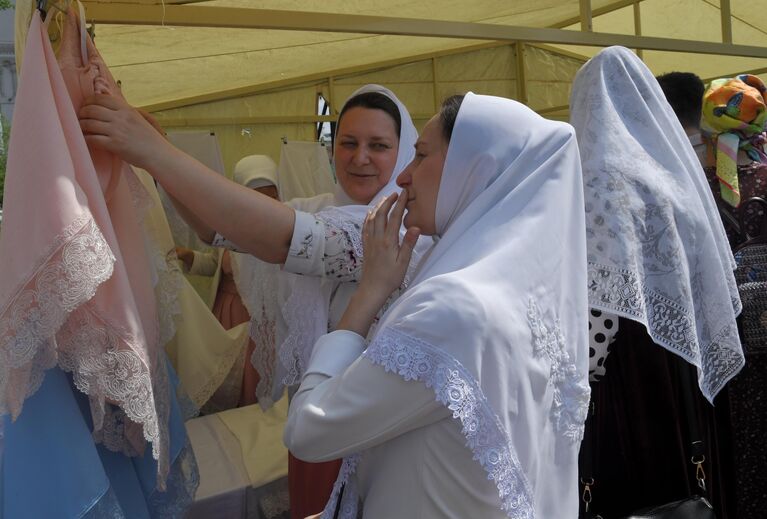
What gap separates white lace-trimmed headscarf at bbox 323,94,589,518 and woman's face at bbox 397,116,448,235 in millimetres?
27

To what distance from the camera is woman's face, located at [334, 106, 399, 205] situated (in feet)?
6.41

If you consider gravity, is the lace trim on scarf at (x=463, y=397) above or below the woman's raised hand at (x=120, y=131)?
below

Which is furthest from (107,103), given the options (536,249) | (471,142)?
(536,249)

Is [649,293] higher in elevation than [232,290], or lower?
higher

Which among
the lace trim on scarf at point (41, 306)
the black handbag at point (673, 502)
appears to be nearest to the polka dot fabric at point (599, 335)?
the black handbag at point (673, 502)

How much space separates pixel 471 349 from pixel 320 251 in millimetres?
675

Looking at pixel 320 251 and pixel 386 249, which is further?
pixel 320 251

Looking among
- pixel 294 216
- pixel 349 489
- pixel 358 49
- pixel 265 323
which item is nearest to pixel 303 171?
pixel 358 49

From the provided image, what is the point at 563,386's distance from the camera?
3.95 feet

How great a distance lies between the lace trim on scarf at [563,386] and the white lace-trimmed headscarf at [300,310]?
62 cm

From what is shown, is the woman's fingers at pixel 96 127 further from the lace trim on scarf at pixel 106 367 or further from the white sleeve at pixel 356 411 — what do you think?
the white sleeve at pixel 356 411

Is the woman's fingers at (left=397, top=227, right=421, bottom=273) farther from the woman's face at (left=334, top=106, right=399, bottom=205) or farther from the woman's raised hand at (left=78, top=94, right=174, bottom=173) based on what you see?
the woman's face at (left=334, top=106, right=399, bottom=205)

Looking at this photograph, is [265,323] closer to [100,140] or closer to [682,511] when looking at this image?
[100,140]

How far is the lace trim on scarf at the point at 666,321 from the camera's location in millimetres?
1551
